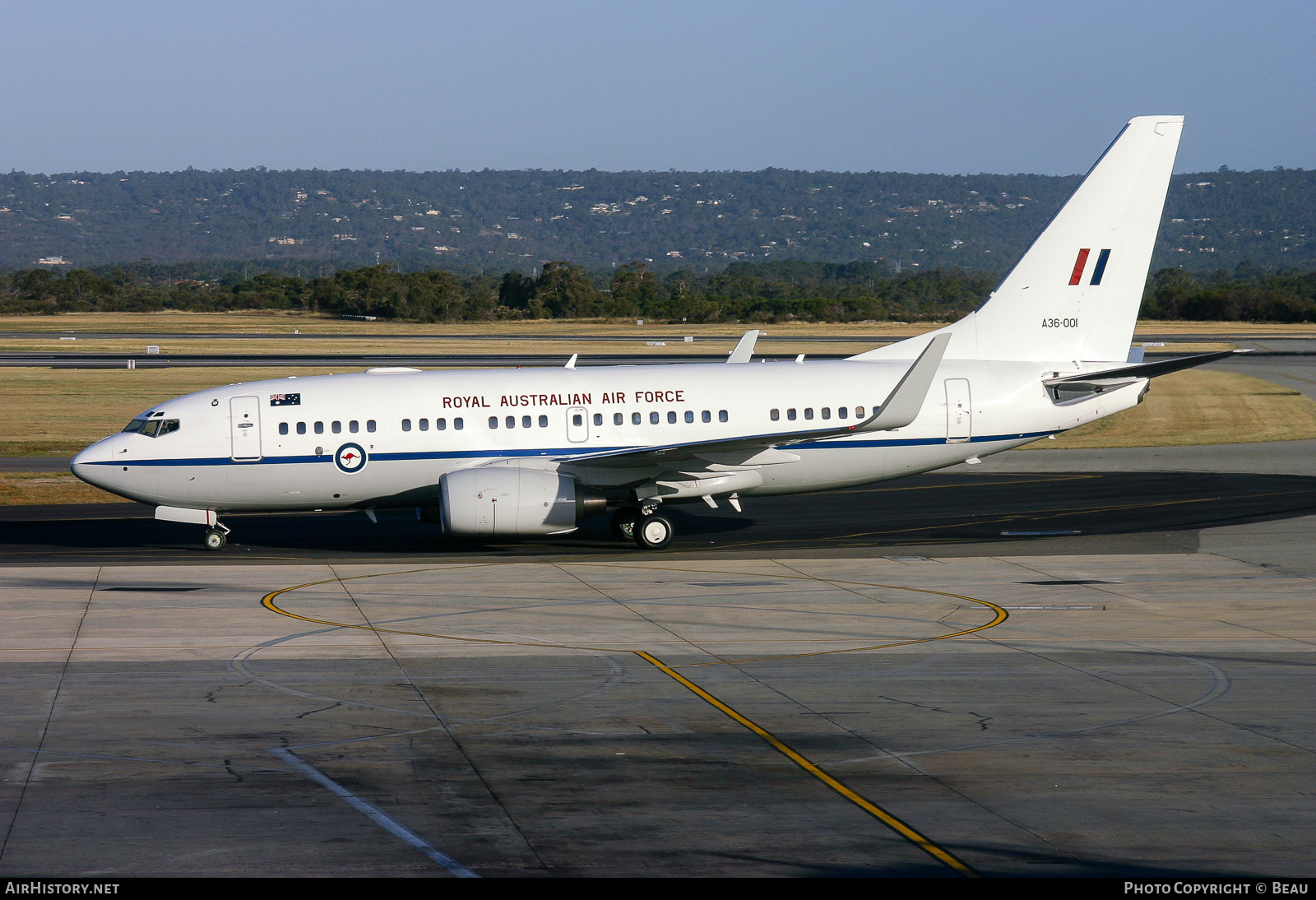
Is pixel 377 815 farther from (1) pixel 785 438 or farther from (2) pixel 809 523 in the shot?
(2) pixel 809 523

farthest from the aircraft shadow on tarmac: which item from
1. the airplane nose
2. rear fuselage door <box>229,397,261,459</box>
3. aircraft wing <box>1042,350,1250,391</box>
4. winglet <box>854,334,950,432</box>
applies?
aircraft wing <box>1042,350,1250,391</box>

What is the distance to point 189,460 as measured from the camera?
2678cm

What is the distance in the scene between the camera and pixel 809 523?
101 feet

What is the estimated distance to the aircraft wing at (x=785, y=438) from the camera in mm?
25719

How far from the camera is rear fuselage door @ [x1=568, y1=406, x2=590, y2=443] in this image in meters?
27.3

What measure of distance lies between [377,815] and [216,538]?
17.6 m

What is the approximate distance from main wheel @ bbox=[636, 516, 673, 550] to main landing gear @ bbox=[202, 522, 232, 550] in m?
9.21

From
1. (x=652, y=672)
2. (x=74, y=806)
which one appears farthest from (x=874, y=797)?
(x=74, y=806)

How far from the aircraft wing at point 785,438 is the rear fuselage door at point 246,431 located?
21.9 feet

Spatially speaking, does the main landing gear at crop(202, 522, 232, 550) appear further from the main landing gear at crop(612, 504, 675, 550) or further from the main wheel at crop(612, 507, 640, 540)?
the main landing gear at crop(612, 504, 675, 550)

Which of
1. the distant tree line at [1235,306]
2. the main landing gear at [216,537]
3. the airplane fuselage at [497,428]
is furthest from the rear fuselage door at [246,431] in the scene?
the distant tree line at [1235,306]

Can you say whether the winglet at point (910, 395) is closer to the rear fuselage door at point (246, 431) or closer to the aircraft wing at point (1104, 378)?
the aircraft wing at point (1104, 378)

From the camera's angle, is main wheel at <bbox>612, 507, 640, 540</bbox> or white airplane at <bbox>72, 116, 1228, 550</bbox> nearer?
white airplane at <bbox>72, 116, 1228, 550</bbox>

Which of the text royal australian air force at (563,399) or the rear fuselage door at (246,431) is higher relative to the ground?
the text royal australian air force at (563,399)
